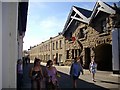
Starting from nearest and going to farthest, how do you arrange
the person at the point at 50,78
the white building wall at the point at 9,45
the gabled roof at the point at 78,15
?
1. the person at the point at 50,78
2. the white building wall at the point at 9,45
3. the gabled roof at the point at 78,15

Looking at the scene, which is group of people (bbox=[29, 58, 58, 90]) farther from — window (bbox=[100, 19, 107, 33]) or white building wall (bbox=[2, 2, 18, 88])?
window (bbox=[100, 19, 107, 33])

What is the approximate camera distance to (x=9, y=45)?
10.0 metres

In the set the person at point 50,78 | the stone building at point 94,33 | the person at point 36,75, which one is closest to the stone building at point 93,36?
the stone building at point 94,33

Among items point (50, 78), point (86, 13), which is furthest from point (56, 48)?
point (50, 78)

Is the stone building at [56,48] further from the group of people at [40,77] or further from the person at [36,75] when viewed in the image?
the person at [36,75]

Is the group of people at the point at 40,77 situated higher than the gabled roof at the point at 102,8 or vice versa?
the gabled roof at the point at 102,8

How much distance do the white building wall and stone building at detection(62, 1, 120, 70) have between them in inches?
579

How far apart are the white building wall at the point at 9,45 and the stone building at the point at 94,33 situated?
14.7 meters

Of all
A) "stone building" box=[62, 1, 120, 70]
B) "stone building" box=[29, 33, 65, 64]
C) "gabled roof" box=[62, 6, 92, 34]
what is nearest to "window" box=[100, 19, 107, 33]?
"stone building" box=[62, 1, 120, 70]

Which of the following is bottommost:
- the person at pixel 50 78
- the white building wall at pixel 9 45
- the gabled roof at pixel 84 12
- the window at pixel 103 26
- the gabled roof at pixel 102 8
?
the person at pixel 50 78

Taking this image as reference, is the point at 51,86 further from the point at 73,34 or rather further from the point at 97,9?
the point at 73,34

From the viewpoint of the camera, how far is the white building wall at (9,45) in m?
9.91

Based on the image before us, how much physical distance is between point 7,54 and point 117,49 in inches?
577

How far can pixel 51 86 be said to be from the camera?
903cm
